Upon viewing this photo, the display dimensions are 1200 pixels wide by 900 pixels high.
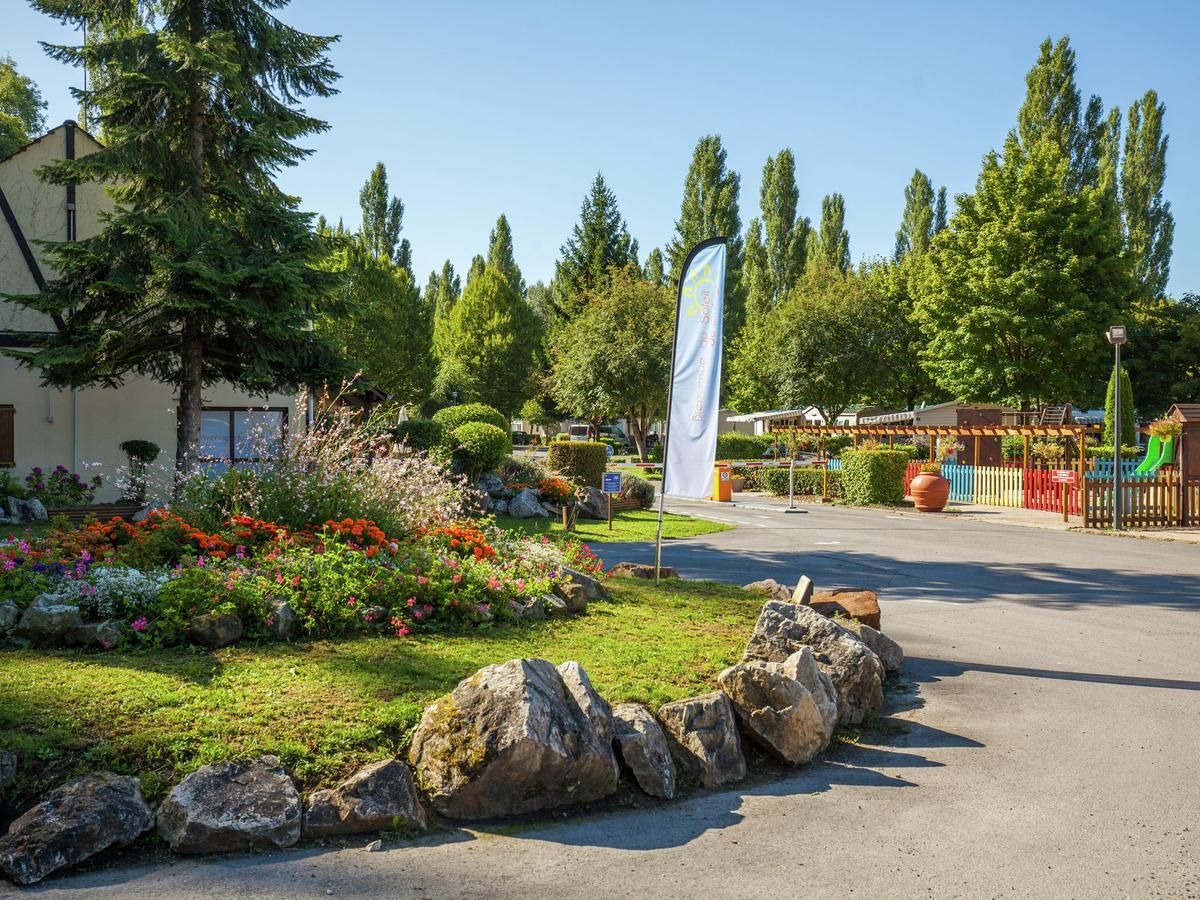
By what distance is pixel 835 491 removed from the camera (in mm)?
28750

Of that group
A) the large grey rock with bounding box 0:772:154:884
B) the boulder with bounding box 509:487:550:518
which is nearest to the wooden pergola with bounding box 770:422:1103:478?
the boulder with bounding box 509:487:550:518

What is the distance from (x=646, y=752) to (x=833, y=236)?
209 feet

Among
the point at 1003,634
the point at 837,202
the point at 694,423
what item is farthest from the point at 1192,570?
the point at 837,202

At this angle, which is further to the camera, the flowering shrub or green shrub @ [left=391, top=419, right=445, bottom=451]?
green shrub @ [left=391, top=419, right=445, bottom=451]

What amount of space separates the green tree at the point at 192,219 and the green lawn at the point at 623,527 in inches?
187

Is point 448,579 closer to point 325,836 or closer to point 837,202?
point 325,836

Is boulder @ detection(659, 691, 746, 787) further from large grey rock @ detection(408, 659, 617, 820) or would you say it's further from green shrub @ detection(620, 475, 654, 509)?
green shrub @ detection(620, 475, 654, 509)

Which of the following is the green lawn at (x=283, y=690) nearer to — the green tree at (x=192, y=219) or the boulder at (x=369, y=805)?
the boulder at (x=369, y=805)

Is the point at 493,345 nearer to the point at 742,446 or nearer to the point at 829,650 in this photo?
the point at 742,446

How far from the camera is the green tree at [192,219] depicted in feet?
49.3

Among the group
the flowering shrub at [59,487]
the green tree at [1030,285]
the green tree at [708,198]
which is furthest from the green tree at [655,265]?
the flowering shrub at [59,487]

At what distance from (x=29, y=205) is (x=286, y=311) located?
931 centimetres

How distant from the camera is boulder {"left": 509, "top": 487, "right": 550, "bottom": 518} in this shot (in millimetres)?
19328

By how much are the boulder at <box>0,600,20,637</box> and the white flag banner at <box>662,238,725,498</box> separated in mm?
5403
